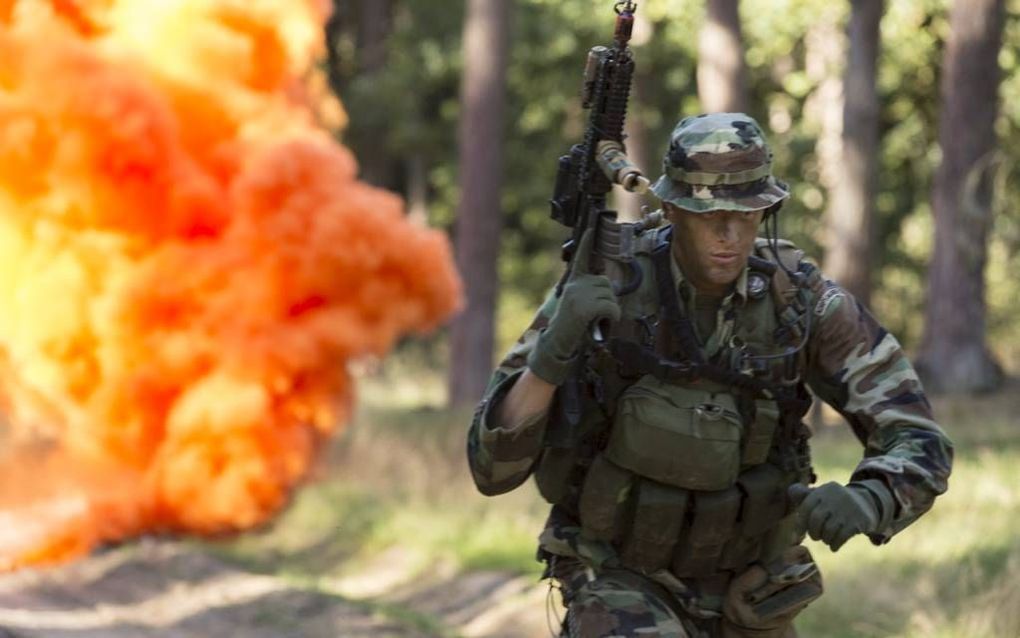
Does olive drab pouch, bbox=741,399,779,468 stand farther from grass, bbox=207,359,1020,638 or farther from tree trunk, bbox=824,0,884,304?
tree trunk, bbox=824,0,884,304

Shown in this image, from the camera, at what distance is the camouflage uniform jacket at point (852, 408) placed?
15.3 ft

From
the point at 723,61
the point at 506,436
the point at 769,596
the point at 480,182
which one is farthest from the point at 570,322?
the point at 480,182

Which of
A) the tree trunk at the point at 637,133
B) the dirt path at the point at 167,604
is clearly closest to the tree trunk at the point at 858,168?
the tree trunk at the point at 637,133

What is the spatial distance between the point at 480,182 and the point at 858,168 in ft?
12.1

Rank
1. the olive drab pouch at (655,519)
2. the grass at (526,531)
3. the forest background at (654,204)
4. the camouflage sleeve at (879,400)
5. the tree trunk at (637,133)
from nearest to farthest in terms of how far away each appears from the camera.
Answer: the camouflage sleeve at (879,400) < the olive drab pouch at (655,519) < the grass at (526,531) < the forest background at (654,204) < the tree trunk at (637,133)

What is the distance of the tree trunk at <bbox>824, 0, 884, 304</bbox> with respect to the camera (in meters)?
17.0

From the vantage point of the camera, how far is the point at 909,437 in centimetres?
476

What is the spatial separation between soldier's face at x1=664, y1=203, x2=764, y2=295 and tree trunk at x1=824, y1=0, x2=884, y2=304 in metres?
12.3

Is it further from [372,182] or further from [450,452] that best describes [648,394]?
[372,182]

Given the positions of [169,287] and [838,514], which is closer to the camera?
[838,514]

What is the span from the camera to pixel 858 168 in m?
17.1

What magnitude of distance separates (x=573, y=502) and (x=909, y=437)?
963 mm

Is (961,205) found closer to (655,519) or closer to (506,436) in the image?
(655,519)

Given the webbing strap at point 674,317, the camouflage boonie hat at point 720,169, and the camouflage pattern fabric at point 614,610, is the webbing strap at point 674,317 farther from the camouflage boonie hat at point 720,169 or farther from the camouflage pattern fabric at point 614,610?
the camouflage pattern fabric at point 614,610
